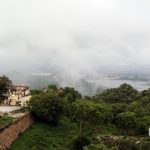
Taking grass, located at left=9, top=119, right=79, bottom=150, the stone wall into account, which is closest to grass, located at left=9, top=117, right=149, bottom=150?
grass, located at left=9, top=119, right=79, bottom=150

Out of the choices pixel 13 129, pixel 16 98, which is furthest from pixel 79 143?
pixel 16 98

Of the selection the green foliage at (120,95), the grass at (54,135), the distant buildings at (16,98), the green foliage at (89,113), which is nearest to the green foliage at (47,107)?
the grass at (54,135)

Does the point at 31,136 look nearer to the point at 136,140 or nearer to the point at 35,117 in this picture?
the point at 35,117

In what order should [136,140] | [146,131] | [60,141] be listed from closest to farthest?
[60,141], [136,140], [146,131]

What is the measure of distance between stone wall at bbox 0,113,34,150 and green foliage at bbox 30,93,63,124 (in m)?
1.75

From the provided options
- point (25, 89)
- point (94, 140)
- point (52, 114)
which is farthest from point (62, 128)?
point (25, 89)

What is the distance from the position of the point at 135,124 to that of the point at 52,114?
603 inches

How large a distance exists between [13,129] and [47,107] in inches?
486

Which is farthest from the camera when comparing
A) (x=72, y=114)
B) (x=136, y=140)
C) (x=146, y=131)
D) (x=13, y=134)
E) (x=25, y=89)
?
(x=25, y=89)

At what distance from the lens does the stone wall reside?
145 ft

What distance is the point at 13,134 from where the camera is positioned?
48.8 metres

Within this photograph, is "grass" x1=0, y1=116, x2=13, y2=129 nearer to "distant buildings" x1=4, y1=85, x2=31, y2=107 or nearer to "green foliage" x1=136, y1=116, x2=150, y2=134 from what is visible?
"distant buildings" x1=4, y1=85, x2=31, y2=107

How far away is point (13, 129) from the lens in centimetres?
4909

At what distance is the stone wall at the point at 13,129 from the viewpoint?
44344mm
